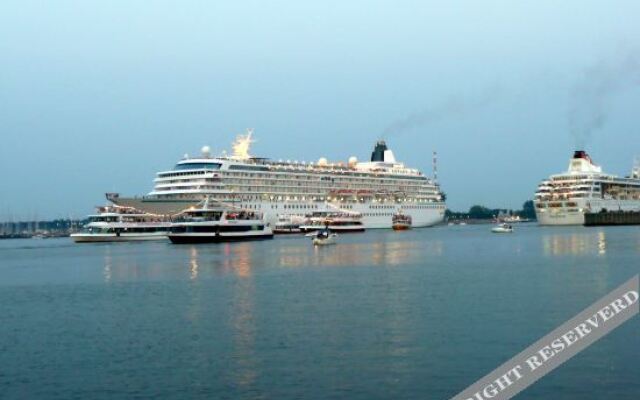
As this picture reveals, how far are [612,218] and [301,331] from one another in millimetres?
116553

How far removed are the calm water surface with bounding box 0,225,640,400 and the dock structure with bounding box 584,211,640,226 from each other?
84442 millimetres

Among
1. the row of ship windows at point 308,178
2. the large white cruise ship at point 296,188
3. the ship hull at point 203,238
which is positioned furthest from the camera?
the row of ship windows at point 308,178

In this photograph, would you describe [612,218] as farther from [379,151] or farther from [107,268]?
[107,268]

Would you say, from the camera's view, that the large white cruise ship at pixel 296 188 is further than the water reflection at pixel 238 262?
Yes

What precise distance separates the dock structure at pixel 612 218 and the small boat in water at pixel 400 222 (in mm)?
28623

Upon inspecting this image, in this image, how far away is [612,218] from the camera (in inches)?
5118

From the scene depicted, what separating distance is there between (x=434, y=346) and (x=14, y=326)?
552 inches

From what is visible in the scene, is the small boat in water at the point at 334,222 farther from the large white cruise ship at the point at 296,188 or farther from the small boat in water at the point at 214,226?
the small boat in water at the point at 214,226

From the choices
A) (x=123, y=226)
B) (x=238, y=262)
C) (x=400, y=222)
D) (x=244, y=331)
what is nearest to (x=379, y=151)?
(x=400, y=222)

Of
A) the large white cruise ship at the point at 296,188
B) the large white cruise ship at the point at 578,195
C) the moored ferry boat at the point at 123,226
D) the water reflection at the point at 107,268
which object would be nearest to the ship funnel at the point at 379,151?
the large white cruise ship at the point at 296,188

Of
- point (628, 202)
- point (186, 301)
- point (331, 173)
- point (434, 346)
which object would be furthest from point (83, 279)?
point (628, 202)

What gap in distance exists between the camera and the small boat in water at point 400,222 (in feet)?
384

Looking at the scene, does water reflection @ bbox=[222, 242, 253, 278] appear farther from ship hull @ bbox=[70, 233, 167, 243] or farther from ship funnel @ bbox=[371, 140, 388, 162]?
ship funnel @ bbox=[371, 140, 388, 162]

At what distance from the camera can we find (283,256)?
5656cm
